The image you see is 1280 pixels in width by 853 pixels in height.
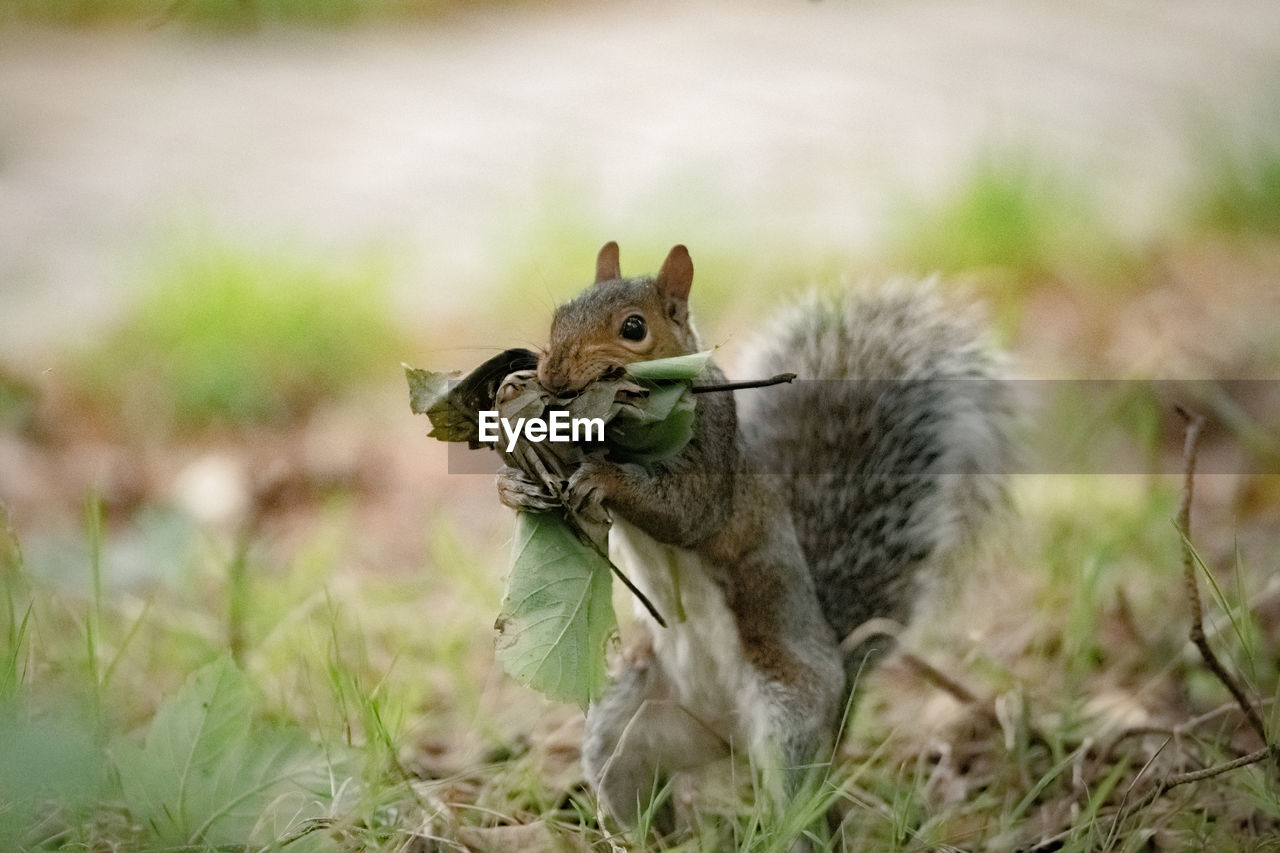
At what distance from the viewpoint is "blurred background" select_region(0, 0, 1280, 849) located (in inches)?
60.6

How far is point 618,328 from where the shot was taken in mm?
1201

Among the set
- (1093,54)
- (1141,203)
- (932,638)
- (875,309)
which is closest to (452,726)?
(932,638)

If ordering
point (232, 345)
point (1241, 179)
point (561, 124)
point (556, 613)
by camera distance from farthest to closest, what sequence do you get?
point (561, 124) → point (1241, 179) → point (232, 345) → point (556, 613)

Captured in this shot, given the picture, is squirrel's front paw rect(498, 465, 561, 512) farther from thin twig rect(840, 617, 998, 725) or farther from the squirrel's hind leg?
thin twig rect(840, 617, 998, 725)

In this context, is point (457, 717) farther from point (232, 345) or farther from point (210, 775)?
point (232, 345)

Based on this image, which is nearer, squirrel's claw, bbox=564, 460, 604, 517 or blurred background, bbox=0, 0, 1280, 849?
squirrel's claw, bbox=564, 460, 604, 517

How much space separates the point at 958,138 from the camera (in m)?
3.13

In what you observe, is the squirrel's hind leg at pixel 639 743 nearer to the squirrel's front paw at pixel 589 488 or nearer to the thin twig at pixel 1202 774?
the squirrel's front paw at pixel 589 488

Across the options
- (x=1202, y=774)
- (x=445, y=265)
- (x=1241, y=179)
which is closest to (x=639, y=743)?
(x=1202, y=774)

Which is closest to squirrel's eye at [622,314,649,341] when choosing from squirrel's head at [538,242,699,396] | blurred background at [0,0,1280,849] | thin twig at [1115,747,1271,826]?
squirrel's head at [538,242,699,396]

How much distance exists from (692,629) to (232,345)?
1450 millimetres

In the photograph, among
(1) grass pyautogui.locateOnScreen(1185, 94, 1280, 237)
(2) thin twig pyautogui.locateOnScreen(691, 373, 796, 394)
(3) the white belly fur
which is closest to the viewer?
(2) thin twig pyautogui.locateOnScreen(691, 373, 796, 394)

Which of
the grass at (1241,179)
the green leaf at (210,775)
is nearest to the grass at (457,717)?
the green leaf at (210,775)

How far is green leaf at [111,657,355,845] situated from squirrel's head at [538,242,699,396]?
0.40 m
